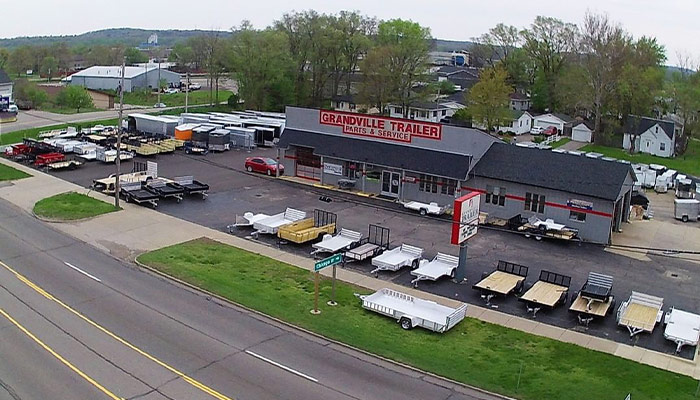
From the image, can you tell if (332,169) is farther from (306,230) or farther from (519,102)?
(519,102)

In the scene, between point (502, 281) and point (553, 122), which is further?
point (553, 122)

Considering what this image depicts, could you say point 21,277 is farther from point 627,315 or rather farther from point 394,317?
point 627,315

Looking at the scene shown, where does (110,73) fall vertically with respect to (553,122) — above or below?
above

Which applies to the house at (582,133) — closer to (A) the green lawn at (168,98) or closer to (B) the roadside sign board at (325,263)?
(A) the green lawn at (168,98)

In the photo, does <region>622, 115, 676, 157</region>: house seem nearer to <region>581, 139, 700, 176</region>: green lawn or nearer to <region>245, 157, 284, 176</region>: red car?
<region>581, 139, 700, 176</region>: green lawn


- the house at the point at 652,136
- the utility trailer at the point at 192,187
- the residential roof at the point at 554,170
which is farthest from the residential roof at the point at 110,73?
the residential roof at the point at 554,170

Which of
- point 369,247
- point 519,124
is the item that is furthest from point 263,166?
point 519,124
